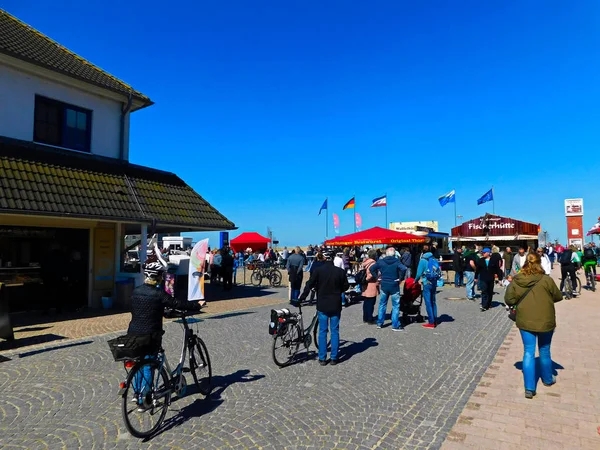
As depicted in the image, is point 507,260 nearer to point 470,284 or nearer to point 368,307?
point 470,284

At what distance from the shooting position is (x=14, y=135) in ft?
36.5

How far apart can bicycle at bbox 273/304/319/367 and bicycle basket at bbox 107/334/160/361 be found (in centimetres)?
254

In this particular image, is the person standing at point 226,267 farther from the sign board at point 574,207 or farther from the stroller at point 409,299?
the sign board at point 574,207

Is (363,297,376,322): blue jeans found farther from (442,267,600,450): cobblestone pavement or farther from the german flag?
the german flag

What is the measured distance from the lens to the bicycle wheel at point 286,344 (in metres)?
6.41

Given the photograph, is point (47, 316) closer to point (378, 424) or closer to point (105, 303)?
point (105, 303)

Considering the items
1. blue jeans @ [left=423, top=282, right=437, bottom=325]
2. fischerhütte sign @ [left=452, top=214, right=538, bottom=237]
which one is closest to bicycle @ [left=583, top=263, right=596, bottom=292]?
blue jeans @ [left=423, top=282, right=437, bottom=325]

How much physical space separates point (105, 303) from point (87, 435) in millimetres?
8842

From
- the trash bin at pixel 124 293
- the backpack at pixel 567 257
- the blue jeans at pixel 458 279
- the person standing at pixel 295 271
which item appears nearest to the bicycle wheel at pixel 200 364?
the trash bin at pixel 124 293

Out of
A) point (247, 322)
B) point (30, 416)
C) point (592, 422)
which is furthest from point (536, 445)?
point (247, 322)

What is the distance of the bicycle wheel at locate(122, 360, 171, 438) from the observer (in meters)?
3.98

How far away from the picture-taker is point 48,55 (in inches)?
493

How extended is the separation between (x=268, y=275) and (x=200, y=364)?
1538cm

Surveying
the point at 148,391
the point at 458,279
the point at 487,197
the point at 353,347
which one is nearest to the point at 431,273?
the point at 353,347
